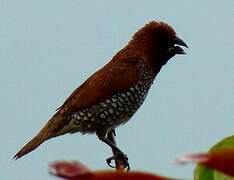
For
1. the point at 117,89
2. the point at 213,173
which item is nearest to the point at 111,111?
the point at 117,89

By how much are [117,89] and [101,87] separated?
0.13 metres

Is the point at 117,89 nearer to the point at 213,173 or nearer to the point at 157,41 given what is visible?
the point at 157,41

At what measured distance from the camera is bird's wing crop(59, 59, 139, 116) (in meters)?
5.62

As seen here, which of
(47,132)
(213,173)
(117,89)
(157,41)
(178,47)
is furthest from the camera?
(157,41)

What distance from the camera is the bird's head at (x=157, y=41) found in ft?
19.0

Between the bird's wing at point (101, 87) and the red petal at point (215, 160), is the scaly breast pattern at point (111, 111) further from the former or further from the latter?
the red petal at point (215, 160)

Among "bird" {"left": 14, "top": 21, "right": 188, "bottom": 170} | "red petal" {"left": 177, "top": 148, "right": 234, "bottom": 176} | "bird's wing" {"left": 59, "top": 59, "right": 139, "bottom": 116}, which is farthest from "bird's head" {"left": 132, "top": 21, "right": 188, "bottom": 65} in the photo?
"red petal" {"left": 177, "top": 148, "right": 234, "bottom": 176}

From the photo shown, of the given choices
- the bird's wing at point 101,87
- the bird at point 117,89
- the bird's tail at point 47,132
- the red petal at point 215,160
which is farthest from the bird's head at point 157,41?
the red petal at point 215,160

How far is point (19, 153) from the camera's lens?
15.9 ft

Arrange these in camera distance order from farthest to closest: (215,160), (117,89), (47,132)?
(117,89)
(47,132)
(215,160)

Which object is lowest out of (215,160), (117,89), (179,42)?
(215,160)

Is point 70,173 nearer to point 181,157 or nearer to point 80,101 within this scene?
point 181,157

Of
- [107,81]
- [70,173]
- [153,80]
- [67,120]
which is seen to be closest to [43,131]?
[67,120]

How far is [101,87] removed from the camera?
5.64m
